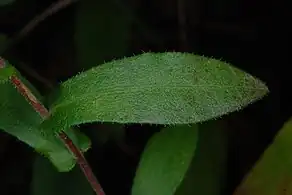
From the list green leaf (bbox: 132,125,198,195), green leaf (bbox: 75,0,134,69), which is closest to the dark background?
green leaf (bbox: 75,0,134,69)

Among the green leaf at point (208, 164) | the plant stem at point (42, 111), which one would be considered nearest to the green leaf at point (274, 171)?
the green leaf at point (208, 164)

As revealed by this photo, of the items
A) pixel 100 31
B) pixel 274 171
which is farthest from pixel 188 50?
pixel 274 171

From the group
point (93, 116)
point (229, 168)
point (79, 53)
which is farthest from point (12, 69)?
point (229, 168)

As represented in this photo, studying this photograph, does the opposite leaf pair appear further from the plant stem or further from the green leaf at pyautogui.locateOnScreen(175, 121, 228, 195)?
the green leaf at pyautogui.locateOnScreen(175, 121, 228, 195)

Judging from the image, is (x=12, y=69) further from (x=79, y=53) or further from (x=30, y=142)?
(x=79, y=53)

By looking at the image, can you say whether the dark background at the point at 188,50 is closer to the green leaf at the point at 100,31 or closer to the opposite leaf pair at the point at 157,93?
the green leaf at the point at 100,31
